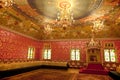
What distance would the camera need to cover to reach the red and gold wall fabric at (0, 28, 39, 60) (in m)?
9.46

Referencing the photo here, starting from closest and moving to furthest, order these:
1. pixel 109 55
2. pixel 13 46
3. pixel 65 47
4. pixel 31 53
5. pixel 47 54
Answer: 1. pixel 13 46
2. pixel 109 55
3. pixel 31 53
4. pixel 65 47
5. pixel 47 54

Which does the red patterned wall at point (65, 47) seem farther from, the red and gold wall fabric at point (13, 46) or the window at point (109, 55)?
the red and gold wall fabric at point (13, 46)

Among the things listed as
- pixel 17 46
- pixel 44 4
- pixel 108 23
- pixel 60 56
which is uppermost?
pixel 44 4

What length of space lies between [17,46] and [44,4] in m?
6.50

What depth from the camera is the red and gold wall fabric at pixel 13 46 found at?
946cm

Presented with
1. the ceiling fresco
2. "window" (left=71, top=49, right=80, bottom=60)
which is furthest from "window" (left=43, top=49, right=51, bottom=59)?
the ceiling fresco

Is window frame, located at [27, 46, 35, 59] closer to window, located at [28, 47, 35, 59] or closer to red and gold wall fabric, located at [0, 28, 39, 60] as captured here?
window, located at [28, 47, 35, 59]

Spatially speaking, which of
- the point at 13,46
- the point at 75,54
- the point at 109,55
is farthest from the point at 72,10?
the point at 109,55

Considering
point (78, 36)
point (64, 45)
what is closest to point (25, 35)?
point (64, 45)

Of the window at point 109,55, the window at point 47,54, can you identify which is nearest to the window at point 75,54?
the window at point 109,55

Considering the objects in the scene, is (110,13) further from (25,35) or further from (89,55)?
(25,35)

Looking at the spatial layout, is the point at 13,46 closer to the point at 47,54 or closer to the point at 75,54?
the point at 47,54

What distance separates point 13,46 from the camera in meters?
10.8

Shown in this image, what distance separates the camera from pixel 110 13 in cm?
866
